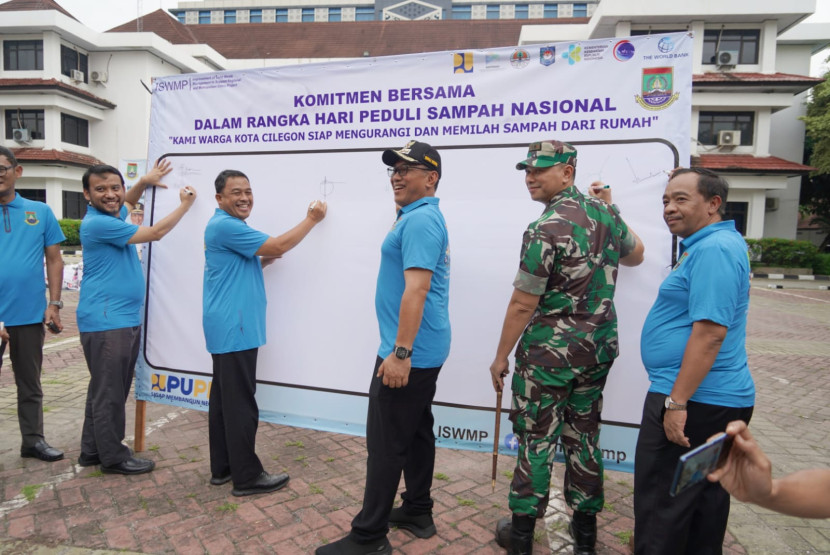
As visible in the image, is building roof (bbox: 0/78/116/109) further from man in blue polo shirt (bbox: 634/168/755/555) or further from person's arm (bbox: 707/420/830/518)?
person's arm (bbox: 707/420/830/518)

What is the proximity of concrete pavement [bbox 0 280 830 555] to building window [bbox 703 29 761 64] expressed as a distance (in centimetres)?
2436

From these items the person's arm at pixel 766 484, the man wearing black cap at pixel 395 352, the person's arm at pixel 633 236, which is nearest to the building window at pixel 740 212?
the person's arm at pixel 633 236

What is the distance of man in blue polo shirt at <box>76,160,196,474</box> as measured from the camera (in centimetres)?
338

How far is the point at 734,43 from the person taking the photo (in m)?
23.9

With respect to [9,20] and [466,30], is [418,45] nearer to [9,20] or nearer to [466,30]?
[466,30]

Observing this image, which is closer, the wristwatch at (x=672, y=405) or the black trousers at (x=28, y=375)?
the wristwatch at (x=672, y=405)

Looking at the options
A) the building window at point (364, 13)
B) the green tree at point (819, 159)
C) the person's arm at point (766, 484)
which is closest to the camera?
the person's arm at point (766, 484)

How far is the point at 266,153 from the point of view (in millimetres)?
3623

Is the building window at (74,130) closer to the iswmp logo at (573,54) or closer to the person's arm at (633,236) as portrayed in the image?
the iswmp logo at (573,54)

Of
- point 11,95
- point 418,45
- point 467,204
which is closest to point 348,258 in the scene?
point 467,204

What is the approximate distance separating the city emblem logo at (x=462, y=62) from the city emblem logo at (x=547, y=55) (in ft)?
1.32

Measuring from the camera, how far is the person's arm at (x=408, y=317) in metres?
2.40

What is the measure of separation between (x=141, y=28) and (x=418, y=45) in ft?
59.0

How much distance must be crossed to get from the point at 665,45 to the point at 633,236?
1.02 metres
